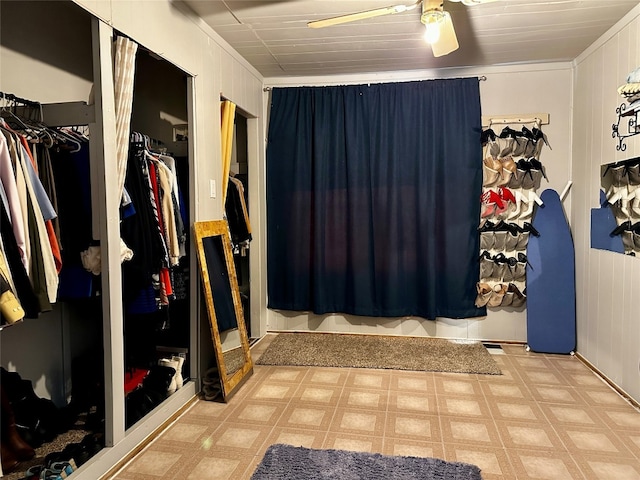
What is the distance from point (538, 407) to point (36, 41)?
11.9 feet

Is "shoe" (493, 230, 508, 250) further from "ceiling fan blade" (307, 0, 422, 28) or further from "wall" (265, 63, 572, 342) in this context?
"ceiling fan blade" (307, 0, 422, 28)

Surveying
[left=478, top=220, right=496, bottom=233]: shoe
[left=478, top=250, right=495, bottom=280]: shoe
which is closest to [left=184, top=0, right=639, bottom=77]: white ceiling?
[left=478, top=220, right=496, bottom=233]: shoe

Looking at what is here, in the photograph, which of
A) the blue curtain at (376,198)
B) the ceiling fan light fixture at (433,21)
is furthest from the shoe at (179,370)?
the ceiling fan light fixture at (433,21)

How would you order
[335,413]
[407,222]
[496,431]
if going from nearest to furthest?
[496,431] → [335,413] → [407,222]

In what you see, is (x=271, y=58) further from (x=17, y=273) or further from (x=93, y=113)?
(x=17, y=273)

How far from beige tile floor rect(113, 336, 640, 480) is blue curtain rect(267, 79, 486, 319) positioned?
0.95 metres

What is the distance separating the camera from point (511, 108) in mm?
3859

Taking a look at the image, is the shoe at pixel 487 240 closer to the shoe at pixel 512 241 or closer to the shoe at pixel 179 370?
the shoe at pixel 512 241

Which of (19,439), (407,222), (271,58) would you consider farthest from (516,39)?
(19,439)

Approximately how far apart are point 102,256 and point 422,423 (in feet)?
6.31

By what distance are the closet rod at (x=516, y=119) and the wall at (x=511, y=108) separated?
0.04m

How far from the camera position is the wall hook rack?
2.67 meters

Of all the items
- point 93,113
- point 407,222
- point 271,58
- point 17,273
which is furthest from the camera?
point 407,222

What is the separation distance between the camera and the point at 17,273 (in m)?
1.69
